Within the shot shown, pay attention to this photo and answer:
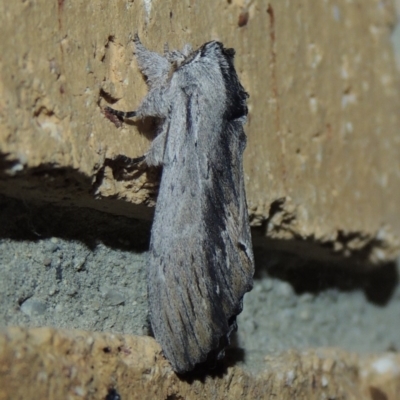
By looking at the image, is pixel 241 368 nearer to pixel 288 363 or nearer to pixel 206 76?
pixel 288 363

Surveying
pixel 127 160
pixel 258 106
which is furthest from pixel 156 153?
pixel 258 106

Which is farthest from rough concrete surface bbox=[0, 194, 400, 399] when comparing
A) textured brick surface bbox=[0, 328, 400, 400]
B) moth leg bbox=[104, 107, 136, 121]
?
moth leg bbox=[104, 107, 136, 121]

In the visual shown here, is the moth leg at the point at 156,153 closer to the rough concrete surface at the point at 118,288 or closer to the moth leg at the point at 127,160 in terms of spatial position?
the moth leg at the point at 127,160

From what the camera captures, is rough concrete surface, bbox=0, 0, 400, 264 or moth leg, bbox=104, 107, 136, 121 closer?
rough concrete surface, bbox=0, 0, 400, 264

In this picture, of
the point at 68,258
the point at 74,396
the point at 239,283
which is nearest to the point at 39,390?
the point at 74,396

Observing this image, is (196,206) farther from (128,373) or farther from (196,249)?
(128,373)

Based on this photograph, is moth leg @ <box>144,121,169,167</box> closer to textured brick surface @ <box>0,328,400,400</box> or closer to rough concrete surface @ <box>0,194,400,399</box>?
rough concrete surface @ <box>0,194,400,399</box>
